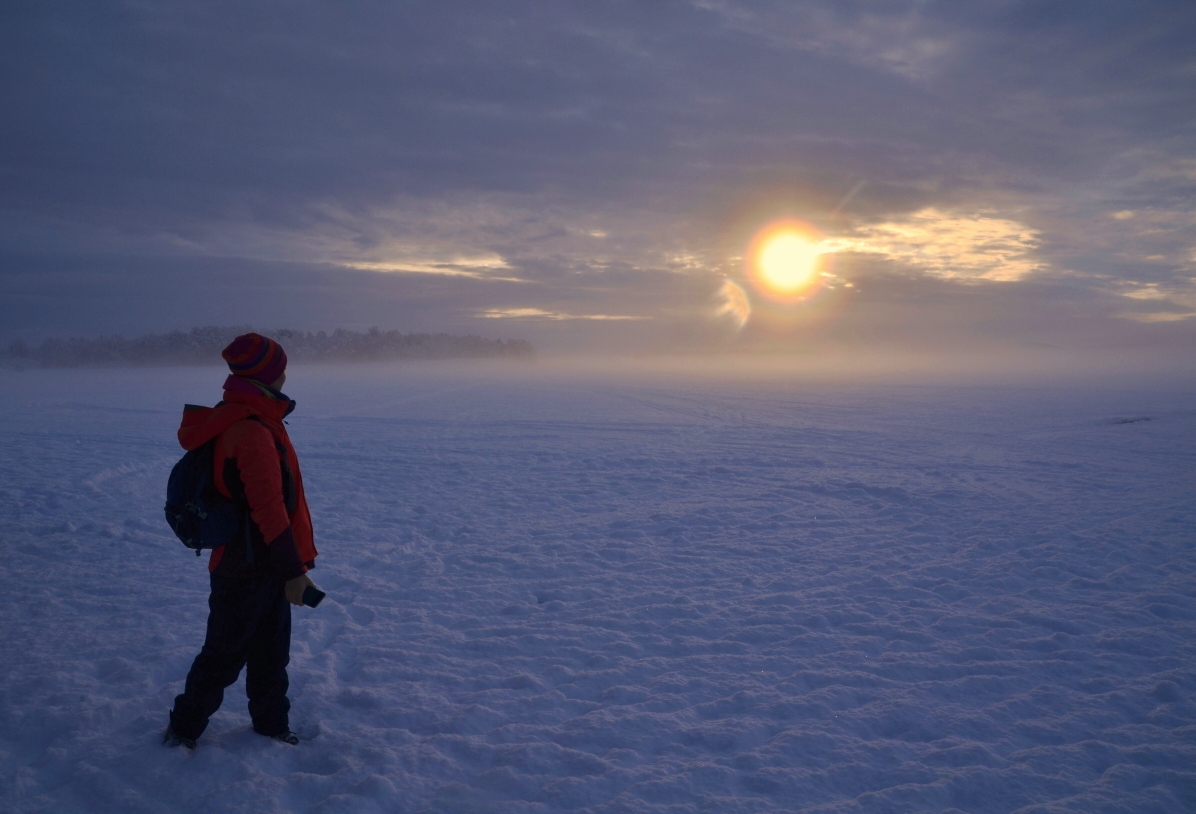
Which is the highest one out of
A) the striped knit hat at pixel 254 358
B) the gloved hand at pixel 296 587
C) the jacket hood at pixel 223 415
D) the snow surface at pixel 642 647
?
the striped knit hat at pixel 254 358

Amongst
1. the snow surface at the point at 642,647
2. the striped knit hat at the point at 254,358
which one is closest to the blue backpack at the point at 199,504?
the striped knit hat at the point at 254,358

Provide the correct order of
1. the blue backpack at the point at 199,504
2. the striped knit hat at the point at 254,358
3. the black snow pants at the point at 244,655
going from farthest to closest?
1. the black snow pants at the point at 244,655
2. the striped knit hat at the point at 254,358
3. the blue backpack at the point at 199,504

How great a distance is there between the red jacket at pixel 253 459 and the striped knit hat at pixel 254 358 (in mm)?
58

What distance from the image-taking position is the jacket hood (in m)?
2.91

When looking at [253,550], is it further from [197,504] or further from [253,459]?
[253,459]

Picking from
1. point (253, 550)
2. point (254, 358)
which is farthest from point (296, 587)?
point (254, 358)

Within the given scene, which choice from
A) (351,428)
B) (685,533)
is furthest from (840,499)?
(351,428)

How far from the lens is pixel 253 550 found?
10.00ft

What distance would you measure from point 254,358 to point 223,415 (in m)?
0.29

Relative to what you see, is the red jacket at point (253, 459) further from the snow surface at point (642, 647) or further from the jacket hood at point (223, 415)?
the snow surface at point (642, 647)

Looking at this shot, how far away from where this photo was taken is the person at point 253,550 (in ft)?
9.66

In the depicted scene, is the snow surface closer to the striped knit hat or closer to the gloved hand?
the gloved hand

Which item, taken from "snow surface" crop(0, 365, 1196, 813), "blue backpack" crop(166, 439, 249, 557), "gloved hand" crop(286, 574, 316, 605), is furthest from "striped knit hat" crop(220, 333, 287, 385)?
"snow surface" crop(0, 365, 1196, 813)

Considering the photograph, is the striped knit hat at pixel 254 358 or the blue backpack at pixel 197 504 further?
the striped knit hat at pixel 254 358
